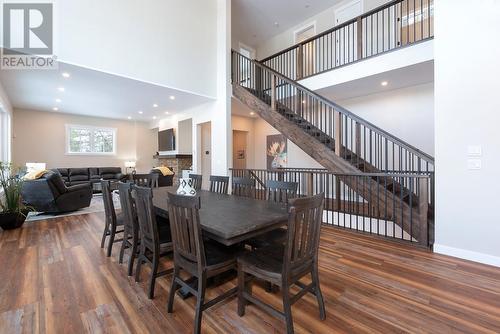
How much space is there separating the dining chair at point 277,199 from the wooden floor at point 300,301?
1.37ft

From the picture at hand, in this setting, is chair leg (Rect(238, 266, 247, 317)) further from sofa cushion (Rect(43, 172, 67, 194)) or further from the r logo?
sofa cushion (Rect(43, 172, 67, 194))

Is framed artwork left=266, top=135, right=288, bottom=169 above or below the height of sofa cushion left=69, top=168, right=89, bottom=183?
above

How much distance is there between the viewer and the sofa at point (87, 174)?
763cm

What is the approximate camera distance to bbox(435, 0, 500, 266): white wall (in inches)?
101

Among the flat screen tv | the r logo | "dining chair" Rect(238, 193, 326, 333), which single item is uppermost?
the r logo

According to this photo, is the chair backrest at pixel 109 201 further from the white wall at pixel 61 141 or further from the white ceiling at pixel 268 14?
the white wall at pixel 61 141

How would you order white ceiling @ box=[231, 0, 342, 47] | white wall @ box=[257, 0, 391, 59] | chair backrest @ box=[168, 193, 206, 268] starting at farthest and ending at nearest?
white ceiling @ box=[231, 0, 342, 47]
white wall @ box=[257, 0, 391, 59]
chair backrest @ box=[168, 193, 206, 268]

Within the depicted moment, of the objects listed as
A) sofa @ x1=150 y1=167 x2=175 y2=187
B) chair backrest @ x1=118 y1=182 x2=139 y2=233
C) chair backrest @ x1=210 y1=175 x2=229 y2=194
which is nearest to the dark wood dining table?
chair backrest @ x1=118 y1=182 x2=139 y2=233

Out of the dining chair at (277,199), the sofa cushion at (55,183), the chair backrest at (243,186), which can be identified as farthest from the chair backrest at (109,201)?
the sofa cushion at (55,183)

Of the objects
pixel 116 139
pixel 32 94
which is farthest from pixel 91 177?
pixel 32 94

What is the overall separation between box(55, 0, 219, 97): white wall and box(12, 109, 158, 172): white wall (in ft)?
17.3

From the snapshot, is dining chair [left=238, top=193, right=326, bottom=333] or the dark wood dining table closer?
dining chair [left=238, top=193, right=326, bottom=333]

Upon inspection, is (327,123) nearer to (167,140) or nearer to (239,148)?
(239,148)

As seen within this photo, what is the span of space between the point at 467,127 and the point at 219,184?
128 inches
